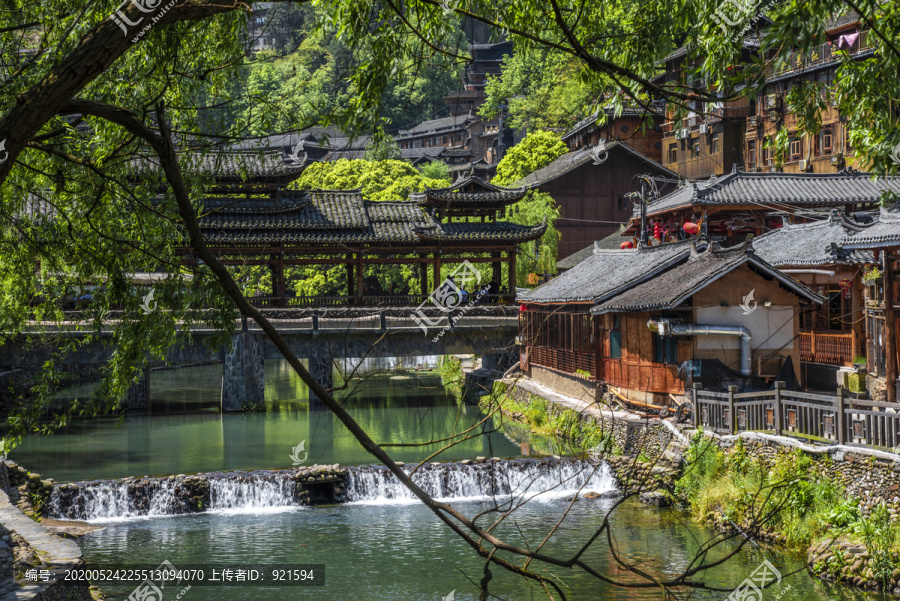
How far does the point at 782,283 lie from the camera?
20188mm

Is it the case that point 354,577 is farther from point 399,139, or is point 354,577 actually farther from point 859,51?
point 399,139

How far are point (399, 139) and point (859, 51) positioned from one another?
162 ft

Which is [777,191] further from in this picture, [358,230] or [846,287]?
[358,230]

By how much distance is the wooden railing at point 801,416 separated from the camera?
1349cm

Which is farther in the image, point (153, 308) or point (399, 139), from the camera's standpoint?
point (399, 139)

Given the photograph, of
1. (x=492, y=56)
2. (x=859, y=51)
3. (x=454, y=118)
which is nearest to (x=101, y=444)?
(x=859, y=51)

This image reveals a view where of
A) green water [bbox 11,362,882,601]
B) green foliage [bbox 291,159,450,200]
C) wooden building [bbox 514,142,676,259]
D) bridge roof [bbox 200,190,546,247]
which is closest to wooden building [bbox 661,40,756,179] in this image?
wooden building [bbox 514,142,676,259]

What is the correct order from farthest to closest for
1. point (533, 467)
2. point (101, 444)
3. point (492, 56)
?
1. point (492, 56)
2. point (101, 444)
3. point (533, 467)

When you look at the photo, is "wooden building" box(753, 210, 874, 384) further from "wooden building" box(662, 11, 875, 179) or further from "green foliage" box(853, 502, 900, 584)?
"green foliage" box(853, 502, 900, 584)

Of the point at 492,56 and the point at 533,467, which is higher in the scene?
the point at 492,56

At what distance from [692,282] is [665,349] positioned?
185 centimetres

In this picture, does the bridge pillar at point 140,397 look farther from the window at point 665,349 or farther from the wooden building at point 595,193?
the wooden building at point 595,193

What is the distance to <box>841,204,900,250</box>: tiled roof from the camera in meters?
17.8

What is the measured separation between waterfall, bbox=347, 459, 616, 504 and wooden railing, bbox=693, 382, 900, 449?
3.00 m
